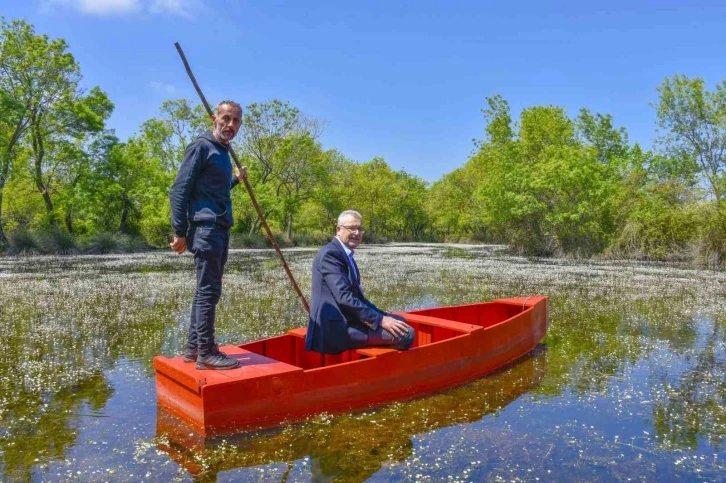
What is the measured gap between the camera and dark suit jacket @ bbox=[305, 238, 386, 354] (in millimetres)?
5223

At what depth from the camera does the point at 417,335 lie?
24.1ft

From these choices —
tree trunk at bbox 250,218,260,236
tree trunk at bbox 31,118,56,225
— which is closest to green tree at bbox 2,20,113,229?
tree trunk at bbox 31,118,56,225

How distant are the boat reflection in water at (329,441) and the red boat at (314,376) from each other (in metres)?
0.12

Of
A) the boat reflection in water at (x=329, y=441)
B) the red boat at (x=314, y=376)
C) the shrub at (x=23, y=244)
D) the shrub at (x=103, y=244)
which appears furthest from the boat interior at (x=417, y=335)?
the shrub at (x=103, y=244)

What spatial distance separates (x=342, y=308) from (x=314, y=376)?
0.74 m

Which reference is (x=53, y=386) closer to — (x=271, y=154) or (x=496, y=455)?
(x=496, y=455)

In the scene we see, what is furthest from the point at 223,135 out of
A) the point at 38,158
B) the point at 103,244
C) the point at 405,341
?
the point at 38,158

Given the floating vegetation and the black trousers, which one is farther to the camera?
the black trousers

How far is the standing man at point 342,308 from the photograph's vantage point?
206 inches

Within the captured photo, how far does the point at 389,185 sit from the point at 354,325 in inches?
2265

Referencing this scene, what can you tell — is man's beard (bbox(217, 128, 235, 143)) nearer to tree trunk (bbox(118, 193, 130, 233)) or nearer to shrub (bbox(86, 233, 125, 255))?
shrub (bbox(86, 233, 125, 255))

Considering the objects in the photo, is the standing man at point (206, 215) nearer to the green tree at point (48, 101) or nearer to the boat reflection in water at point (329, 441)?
the boat reflection in water at point (329, 441)

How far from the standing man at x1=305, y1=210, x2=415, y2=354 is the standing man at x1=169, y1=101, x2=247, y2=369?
899mm

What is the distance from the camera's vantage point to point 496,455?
4.44m
